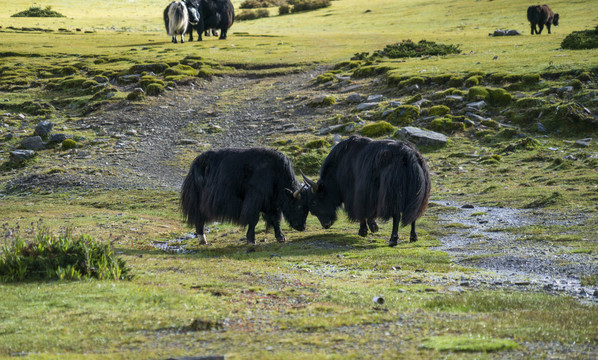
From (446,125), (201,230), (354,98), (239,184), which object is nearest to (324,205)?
(239,184)

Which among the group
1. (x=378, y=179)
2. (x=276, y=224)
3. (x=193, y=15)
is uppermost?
(x=193, y=15)

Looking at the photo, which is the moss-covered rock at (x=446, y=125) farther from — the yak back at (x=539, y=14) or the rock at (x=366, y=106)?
the yak back at (x=539, y=14)

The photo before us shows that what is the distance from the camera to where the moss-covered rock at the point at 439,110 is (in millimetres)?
29219

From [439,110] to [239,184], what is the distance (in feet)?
54.6

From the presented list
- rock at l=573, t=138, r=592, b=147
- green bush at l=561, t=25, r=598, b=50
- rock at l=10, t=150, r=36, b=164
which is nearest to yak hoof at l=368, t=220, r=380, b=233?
rock at l=573, t=138, r=592, b=147

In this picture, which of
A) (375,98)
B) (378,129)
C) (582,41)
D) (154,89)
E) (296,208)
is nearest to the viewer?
(296,208)

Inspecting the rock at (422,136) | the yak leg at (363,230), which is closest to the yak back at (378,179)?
the yak leg at (363,230)

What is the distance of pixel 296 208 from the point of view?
15.0 metres

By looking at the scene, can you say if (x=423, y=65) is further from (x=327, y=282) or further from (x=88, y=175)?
(x=327, y=282)

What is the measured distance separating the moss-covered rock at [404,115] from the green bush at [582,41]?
45.9 feet

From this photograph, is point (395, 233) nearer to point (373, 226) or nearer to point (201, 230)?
point (373, 226)

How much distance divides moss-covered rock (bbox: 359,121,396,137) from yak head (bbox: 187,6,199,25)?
27878 millimetres

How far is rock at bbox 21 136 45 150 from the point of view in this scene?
29.5 metres

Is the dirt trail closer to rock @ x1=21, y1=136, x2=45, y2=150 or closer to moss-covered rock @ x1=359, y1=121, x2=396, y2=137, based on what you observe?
moss-covered rock @ x1=359, y1=121, x2=396, y2=137
